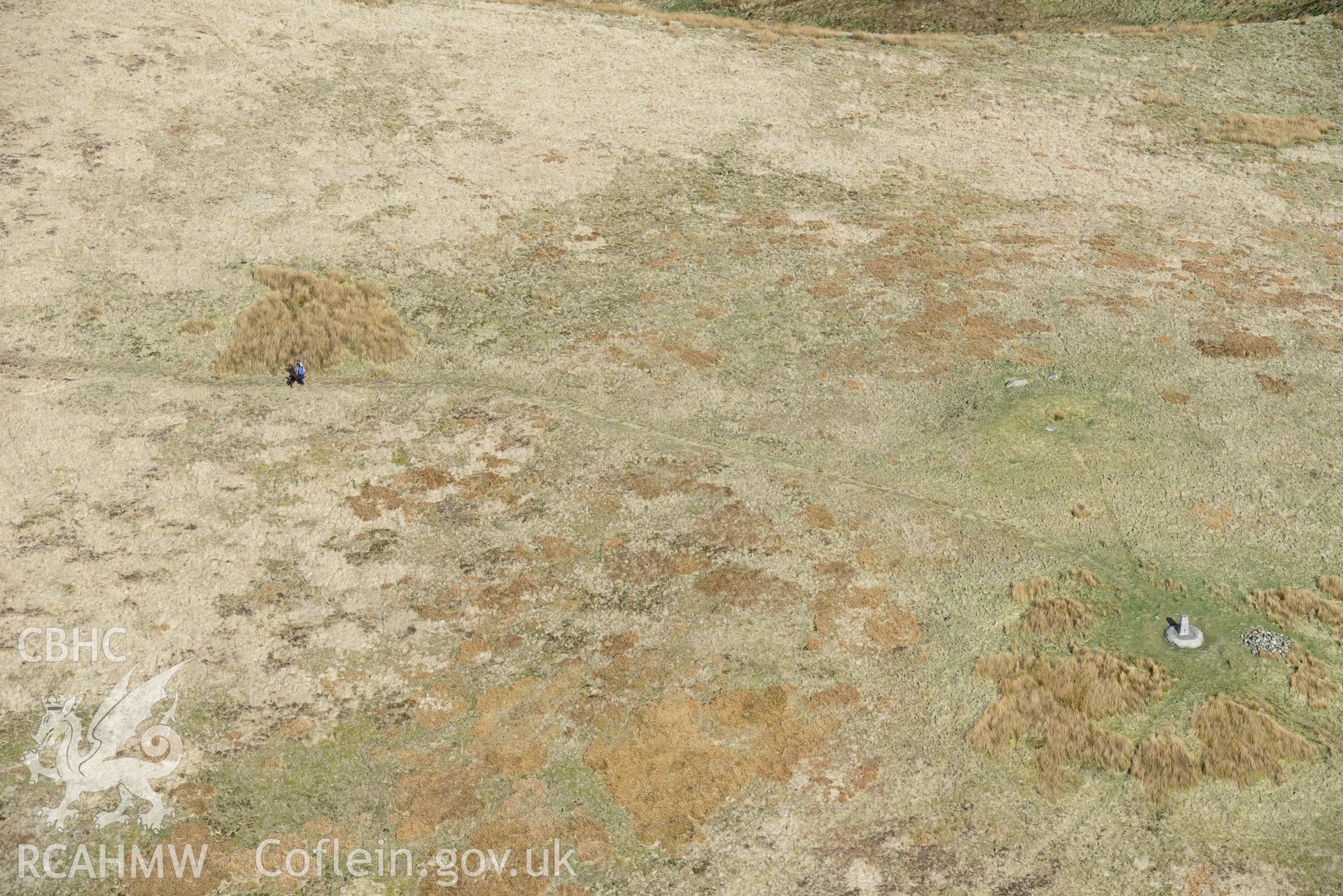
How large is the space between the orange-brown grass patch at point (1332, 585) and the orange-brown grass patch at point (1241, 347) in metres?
12.3

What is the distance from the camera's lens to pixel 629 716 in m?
22.8

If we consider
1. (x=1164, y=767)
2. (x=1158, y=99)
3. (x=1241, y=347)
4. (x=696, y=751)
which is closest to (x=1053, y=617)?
(x=1164, y=767)

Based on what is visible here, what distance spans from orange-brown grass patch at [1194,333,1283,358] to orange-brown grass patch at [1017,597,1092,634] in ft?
52.0

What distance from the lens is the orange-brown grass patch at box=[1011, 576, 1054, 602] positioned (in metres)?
25.8

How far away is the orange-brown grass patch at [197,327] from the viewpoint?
37.0 metres

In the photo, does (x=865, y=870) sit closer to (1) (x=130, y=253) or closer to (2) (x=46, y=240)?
(1) (x=130, y=253)

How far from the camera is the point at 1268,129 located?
54.7 meters

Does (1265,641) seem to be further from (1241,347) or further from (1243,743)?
(1241,347)

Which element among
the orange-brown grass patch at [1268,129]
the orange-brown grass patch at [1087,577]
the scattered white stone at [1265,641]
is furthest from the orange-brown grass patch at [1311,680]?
the orange-brown grass patch at [1268,129]

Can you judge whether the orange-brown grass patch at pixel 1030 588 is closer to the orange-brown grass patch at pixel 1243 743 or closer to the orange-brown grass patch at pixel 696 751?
the orange-brown grass patch at pixel 1243 743

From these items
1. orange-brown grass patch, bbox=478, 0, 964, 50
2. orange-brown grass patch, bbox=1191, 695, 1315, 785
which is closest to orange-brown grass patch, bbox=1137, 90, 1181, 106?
orange-brown grass patch, bbox=478, 0, 964, 50

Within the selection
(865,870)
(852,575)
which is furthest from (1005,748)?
(852,575)

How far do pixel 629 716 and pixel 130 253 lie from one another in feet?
98.4

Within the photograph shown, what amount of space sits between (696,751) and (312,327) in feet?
75.0
